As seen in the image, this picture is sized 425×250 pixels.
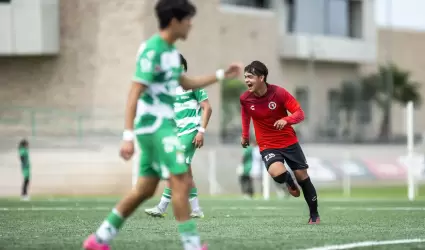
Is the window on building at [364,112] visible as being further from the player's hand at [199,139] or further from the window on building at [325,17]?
the player's hand at [199,139]

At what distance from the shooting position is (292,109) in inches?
501

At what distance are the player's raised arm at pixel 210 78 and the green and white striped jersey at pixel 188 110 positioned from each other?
526cm

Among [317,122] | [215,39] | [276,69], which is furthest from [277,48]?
[215,39]

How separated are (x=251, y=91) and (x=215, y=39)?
30786mm

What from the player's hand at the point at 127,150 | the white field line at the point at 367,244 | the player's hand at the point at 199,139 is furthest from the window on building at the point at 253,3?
the player's hand at the point at 127,150

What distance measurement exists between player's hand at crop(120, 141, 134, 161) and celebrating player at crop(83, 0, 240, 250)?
0.10ft

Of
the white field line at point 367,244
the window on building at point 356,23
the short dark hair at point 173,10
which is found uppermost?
the window on building at point 356,23

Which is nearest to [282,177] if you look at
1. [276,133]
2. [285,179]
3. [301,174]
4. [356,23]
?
Answer: [285,179]

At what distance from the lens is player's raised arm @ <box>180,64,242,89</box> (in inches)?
317

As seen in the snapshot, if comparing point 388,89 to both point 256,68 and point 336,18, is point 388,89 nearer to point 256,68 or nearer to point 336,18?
point 336,18

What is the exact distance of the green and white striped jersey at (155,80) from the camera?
318 inches

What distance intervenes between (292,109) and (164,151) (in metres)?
4.95

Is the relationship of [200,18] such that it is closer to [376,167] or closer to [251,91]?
[376,167]

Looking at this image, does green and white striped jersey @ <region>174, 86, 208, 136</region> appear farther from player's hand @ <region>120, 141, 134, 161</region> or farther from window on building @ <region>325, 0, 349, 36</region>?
window on building @ <region>325, 0, 349, 36</region>
